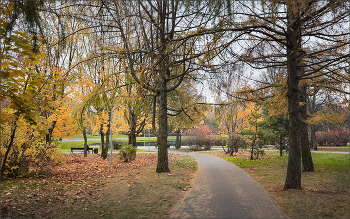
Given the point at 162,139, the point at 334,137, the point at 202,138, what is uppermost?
the point at 162,139

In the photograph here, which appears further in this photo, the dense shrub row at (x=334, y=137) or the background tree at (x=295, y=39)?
the dense shrub row at (x=334, y=137)

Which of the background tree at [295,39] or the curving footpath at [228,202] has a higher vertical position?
the background tree at [295,39]

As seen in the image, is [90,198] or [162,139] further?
[162,139]

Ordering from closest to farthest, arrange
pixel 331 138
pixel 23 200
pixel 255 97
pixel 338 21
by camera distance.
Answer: pixel 23 200, pixel 338 21, pixel 255 97, pixel 331 138

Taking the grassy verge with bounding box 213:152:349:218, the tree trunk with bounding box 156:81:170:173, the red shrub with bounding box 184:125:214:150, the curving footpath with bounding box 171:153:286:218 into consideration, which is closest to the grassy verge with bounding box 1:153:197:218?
the curving footpath with bounding box 171:153:286:218

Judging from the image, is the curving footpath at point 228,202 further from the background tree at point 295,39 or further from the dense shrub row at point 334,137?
the dense shrub row at point 334,137

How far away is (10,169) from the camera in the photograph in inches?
304

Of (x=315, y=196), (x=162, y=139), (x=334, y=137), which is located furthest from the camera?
(x=334, y=137)

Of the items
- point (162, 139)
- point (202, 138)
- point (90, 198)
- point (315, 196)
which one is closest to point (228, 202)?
point (315, 196)

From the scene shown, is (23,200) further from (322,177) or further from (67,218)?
(322,177)

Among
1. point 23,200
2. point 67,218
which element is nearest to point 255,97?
point 67,218

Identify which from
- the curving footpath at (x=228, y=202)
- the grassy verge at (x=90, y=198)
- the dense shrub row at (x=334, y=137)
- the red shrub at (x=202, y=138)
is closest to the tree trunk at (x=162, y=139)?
the grassy verge at (x=90, y=198)

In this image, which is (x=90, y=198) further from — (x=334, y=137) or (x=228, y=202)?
(x=334, y=137)

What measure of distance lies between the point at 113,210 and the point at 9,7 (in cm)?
415
